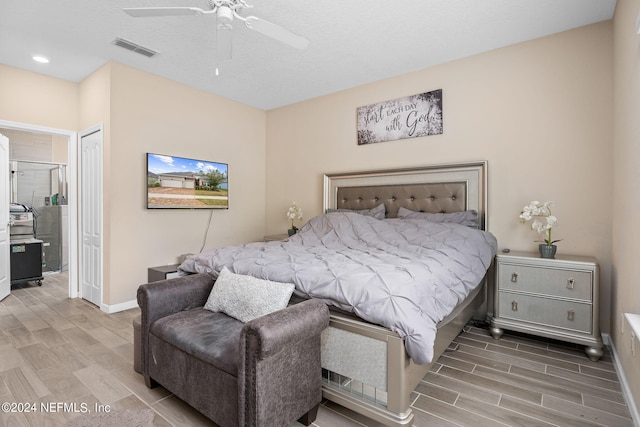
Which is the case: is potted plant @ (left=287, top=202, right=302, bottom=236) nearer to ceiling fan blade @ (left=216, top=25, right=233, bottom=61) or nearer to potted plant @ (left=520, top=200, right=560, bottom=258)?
ceiling fan blade @ (left=216, top=25, right=233, bottom=61)

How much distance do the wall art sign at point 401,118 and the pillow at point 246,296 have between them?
8.38 feet

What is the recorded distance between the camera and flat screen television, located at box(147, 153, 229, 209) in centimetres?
373

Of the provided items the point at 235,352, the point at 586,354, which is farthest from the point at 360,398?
the point at 586,354

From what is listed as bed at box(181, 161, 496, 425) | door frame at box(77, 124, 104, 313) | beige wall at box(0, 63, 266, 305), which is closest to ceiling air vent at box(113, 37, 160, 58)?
beige wall at box(0, 63, 266, 305)

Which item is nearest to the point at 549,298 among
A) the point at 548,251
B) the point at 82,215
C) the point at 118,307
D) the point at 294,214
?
the point at 548,251

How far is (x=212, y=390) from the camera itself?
1571 millimetres

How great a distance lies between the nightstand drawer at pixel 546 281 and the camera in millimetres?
2416

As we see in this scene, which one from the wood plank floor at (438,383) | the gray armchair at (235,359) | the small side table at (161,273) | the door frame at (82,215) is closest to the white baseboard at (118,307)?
the door frame at (82,215)

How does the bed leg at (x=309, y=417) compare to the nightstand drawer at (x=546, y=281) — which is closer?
the bed leg at (x=309, y=417)

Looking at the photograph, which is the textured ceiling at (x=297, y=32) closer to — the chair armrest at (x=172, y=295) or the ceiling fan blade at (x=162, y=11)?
the ceiling fan blade at (x=162, y=11)

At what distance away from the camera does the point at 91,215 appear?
3.74 m

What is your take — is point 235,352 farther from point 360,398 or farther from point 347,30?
point 347,30

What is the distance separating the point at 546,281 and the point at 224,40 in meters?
3.02

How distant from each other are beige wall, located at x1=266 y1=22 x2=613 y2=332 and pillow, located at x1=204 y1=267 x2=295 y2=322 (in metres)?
2.37
